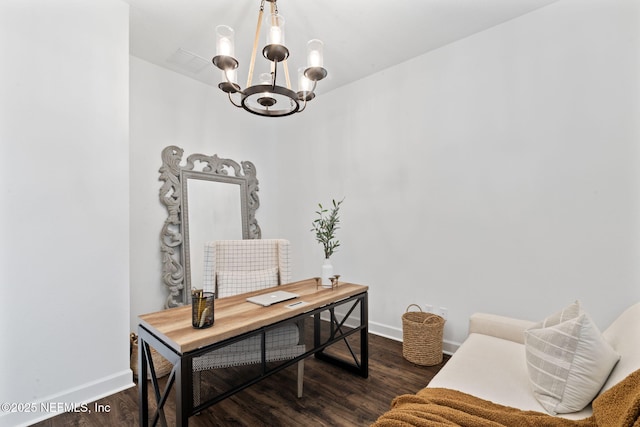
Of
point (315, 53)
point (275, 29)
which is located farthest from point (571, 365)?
point (275, 29)

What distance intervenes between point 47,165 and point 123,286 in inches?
35.8

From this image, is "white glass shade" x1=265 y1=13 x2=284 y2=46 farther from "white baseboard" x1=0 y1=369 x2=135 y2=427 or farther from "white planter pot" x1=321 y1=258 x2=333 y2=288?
"white baseboard" x1=0 y1=369 x2=135 y2=427

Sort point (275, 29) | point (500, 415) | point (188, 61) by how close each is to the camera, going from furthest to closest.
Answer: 1. point (188, 61)
2. point (275, 29)
3. point (500, 415)

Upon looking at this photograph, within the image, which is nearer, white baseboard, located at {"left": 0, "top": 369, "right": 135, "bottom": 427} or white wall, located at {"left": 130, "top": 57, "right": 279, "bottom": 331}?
white baseboard, located at {"left": 0, "top": 369, "right": 135, "bottom": 427}

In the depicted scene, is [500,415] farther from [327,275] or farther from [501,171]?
[501,171]

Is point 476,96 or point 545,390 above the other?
point 476,96

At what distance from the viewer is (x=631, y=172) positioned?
1795 millimetres

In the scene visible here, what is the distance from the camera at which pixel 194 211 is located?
2961 mm

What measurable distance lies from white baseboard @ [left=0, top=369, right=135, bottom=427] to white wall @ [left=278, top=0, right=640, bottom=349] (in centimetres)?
211

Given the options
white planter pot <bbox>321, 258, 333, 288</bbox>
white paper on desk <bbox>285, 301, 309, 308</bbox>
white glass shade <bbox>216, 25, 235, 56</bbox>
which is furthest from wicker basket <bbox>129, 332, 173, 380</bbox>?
white glass shade <bbox>216, 25, 235, 56</bbox>

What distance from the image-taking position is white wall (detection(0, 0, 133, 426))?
165 cm

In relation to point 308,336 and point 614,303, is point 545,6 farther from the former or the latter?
point 308,336

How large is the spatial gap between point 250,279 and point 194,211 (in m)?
1.14

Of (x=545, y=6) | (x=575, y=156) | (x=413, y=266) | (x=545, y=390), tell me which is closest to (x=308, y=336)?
(x=413, y=266)
